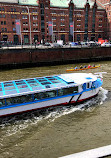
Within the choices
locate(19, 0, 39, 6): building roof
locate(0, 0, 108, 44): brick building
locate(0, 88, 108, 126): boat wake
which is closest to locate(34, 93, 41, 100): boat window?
locate(0, 88, 108, 126): boat wake

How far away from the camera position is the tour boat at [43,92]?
13.2 m

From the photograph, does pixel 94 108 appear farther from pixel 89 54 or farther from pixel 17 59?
pixel 89 54

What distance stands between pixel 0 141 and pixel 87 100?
9822 millimetres

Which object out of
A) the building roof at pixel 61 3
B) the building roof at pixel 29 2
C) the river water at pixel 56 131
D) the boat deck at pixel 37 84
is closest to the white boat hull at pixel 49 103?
the river water at pixel 56 131

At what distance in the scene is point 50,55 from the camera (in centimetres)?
3912

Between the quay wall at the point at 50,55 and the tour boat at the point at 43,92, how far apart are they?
68.5ft

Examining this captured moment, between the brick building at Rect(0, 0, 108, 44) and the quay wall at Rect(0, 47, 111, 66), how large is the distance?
1580cm

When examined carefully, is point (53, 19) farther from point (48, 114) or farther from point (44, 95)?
point (48, 114)

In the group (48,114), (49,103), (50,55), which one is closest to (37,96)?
(49,103)

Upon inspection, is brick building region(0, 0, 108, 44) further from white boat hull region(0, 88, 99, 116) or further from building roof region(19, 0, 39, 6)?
white boat hull region(0, 88, 99, 116)

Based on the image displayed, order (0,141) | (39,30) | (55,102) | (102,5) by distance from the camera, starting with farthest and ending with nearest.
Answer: (102,5)
(39,30)
(55,102)
(0,141)

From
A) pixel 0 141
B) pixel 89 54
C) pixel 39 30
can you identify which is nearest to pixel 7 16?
pixel 39 30

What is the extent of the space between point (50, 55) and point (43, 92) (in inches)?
1024

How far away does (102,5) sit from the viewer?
254 feet
